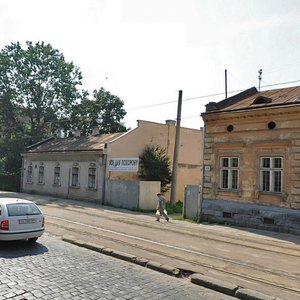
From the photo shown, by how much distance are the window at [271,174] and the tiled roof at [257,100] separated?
110 inches

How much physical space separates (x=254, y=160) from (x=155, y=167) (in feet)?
38.3

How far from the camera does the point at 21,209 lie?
1066 centimetres

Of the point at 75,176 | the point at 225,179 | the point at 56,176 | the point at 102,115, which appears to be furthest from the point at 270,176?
the point at 102,115

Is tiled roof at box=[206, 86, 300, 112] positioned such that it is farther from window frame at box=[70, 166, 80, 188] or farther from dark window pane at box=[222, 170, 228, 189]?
window frame at box=[70, 166, 80, 188]

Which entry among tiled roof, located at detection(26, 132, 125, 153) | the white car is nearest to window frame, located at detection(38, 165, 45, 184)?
tiled roof, located at detection(26, 132, 125, 153)

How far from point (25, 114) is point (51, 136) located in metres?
4.21

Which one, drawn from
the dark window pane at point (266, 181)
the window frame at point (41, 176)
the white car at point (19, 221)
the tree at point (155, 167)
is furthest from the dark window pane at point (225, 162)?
the window frame at point (41, 176)

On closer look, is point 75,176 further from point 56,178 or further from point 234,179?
point 234,179

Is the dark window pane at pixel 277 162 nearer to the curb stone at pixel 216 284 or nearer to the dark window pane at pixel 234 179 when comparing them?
the dark window pane at pixel 234 179

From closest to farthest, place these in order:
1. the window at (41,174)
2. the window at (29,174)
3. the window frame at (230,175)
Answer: the window frame at (230,175) → the window at (41,174) → the window at (29,174)

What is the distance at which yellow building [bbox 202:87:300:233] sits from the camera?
16.2 meters

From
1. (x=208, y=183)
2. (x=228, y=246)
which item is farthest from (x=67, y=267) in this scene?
(x=208, y=183)

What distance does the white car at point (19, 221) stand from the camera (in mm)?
10008

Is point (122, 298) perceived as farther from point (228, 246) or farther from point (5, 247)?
point (228, 246)
